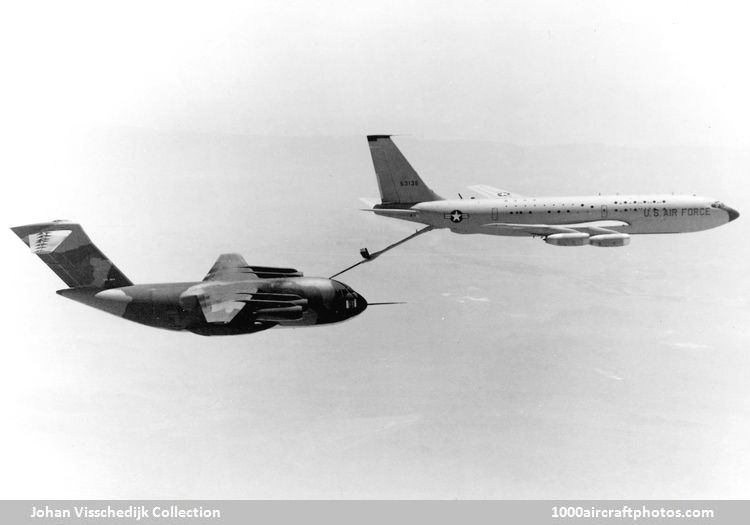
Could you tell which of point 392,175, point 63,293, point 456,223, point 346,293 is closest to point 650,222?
point 456,223

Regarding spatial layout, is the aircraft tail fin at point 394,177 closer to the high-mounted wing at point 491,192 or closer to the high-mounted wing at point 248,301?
the high-mounted wing at point 491,192

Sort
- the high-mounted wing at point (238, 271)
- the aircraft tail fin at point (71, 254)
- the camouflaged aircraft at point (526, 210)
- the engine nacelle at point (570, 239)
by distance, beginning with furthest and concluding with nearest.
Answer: the camouflaged aircraft at point (526, 210) < the engine nacelle at point (570, 239) < the high-mounted wing at point (238, 271) < the aircraft tail fin at point (71, 254)

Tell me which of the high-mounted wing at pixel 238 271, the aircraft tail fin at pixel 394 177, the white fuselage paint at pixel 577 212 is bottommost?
the high-mounted wing at pixel 238 271

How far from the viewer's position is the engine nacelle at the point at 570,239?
954 inches

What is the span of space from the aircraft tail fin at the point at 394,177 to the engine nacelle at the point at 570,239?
4.54m

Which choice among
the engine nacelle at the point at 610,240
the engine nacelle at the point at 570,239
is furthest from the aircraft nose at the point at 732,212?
the engine nacelle at the point at 570,239

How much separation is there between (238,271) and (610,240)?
12.7 meters

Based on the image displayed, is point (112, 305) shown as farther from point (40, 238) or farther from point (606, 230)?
point (606, 230)

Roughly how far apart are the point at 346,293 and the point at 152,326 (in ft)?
18.8

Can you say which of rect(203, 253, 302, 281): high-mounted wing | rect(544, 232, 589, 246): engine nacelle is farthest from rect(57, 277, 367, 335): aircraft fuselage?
rect(544, 232, 589, 246): engine nacelle

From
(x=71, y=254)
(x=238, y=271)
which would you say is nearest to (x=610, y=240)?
(x=238, y=271)

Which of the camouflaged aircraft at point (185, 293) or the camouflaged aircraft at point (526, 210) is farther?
the camouflaged aircraft at point (526, 210)

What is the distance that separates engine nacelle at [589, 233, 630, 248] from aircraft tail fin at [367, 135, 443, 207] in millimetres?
5785

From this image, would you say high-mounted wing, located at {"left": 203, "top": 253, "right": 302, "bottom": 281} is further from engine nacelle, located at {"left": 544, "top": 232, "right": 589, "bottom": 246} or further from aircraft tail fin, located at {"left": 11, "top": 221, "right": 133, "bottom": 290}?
engine nacelle, located at {"left": 544, "top": 232, "right": 589, "bottom": 246}
